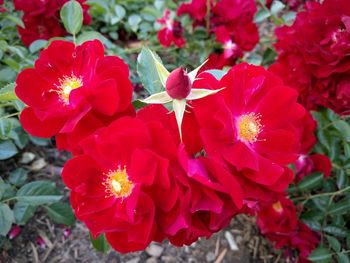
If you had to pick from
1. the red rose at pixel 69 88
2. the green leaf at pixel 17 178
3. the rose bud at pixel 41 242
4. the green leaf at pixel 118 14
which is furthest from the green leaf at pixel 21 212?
the green leaf at pixel 118 14

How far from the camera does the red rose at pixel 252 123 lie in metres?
0.75

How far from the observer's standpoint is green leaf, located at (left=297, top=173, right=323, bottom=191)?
Result: 140 cm

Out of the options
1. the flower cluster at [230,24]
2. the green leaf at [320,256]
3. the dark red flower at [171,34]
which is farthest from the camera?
the dark red flower at [171,34]

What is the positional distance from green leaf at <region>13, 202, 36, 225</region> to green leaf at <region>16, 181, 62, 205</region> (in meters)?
0.03

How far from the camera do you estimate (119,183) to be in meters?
0.75

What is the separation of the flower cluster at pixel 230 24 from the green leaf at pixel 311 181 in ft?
1.90

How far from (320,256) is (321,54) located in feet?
2.12

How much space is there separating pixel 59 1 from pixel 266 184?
104 centimetres

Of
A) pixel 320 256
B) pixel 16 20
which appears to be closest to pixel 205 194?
pixel 320 256

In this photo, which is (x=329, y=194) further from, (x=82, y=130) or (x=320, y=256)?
(x=82, y=130)

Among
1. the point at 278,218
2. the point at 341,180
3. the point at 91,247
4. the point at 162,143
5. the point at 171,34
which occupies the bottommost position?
the point at 91,247

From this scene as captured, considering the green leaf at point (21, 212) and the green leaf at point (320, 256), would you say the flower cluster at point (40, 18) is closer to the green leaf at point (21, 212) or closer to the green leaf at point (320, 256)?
the green leaf at point (21, 212)

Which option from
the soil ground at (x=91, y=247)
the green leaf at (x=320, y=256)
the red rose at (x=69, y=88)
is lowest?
the soil ground at (x=91, y=247)

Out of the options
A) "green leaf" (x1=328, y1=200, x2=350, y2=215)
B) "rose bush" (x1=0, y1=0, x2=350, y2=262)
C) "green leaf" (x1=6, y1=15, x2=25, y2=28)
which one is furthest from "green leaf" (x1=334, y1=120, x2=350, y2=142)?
"green leaf" (x1=6, y1=15, x2=25, y2=28)
